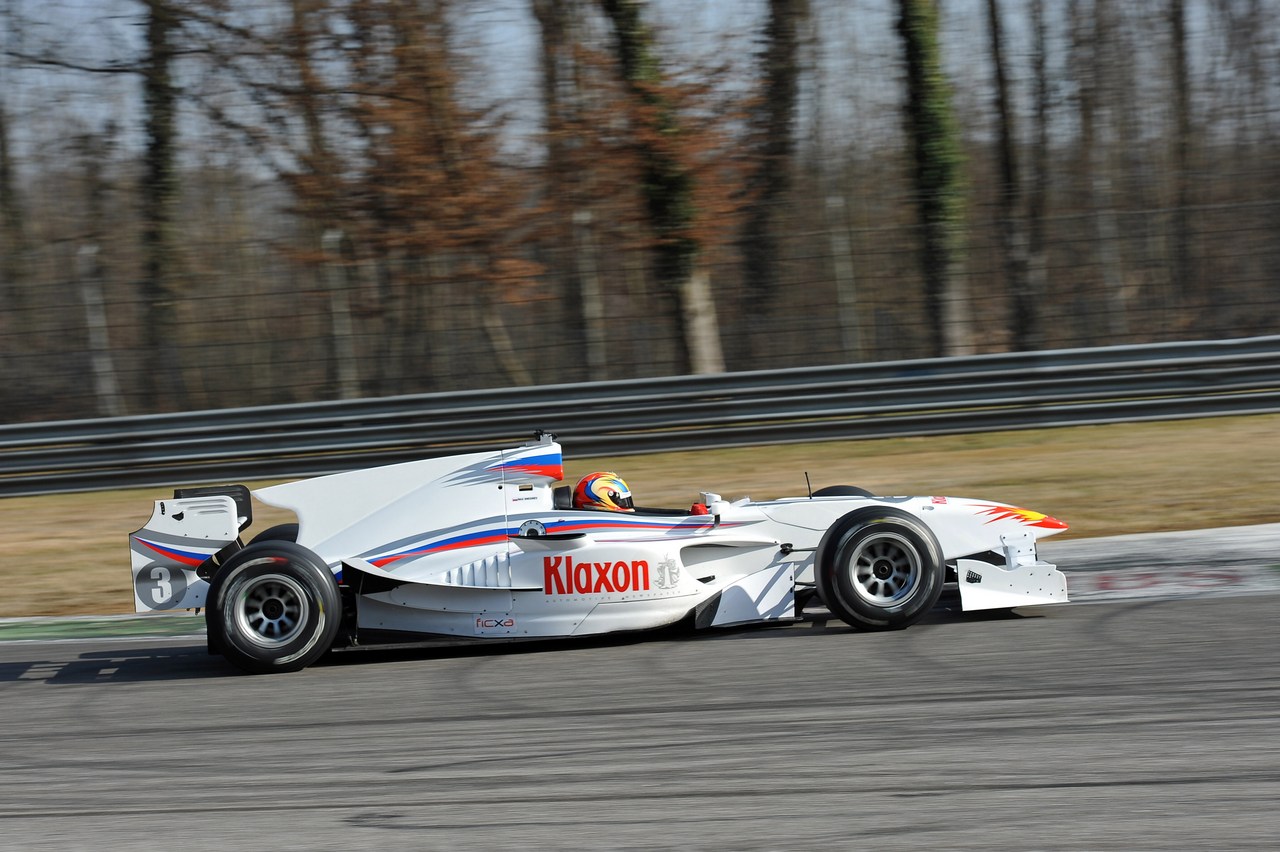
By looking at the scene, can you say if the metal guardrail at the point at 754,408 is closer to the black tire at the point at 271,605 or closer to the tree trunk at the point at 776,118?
the tree trunk at the point at 776,118

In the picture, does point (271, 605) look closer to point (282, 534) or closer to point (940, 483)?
point (282, 534)

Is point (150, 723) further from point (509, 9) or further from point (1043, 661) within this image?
point (509, 9)

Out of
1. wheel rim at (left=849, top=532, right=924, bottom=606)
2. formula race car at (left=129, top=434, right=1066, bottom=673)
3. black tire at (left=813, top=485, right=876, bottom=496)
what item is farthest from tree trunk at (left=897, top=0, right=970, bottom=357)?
wheel rim at (left=849, top=532, right=924, bottom=606)

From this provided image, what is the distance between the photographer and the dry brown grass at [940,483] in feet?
30.4

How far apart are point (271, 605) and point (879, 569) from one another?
2.98 metres

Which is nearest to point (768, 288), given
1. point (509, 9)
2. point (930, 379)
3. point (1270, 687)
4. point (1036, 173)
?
point (930, 379)

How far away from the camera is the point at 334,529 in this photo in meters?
6.63

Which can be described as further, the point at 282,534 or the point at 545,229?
the point at 545,229

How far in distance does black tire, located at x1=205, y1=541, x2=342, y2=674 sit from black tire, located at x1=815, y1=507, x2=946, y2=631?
7.95ft

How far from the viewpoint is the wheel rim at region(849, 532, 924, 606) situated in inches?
249

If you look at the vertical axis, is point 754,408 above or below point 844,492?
above

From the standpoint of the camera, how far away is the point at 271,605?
644cm

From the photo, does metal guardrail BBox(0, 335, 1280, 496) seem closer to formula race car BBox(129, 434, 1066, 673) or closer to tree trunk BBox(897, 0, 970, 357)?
tree trunk BBox(897, 0, 970, 357)

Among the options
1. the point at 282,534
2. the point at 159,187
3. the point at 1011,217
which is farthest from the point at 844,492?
the point at 159,187
